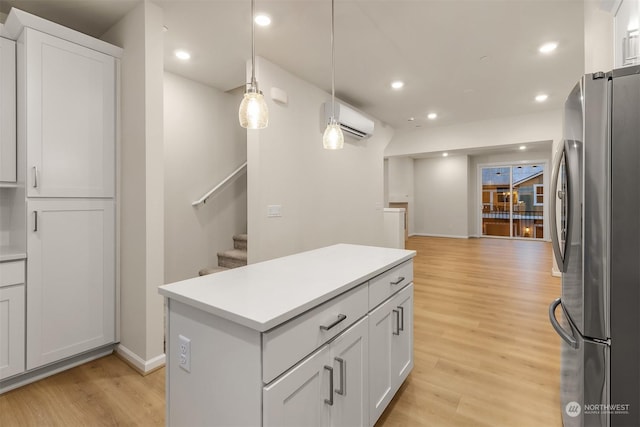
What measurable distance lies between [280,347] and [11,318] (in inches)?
82.5

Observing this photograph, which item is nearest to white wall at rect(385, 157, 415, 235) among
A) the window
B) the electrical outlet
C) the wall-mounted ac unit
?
the window

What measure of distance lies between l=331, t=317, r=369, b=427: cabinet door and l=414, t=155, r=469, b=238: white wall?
8600mm

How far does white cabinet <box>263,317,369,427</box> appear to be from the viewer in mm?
967

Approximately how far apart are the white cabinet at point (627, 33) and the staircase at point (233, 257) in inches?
132

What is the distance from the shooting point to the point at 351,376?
132cm

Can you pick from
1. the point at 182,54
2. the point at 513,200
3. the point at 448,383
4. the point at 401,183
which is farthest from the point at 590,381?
the point at 513,200

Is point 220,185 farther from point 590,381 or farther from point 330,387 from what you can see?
point 590,381

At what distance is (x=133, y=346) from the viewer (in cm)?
227

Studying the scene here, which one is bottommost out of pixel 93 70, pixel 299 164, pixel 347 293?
pixel 347 293

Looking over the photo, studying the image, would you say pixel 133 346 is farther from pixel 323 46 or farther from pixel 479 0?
pixel 479 0

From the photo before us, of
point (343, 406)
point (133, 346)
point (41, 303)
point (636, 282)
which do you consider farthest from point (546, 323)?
point (41, 303)

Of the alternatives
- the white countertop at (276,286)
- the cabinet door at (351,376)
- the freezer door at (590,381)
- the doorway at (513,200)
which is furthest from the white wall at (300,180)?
the doorway at (513,200)

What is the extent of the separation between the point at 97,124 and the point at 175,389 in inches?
81.3

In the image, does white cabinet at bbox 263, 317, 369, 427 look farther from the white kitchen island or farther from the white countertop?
the white countertop
